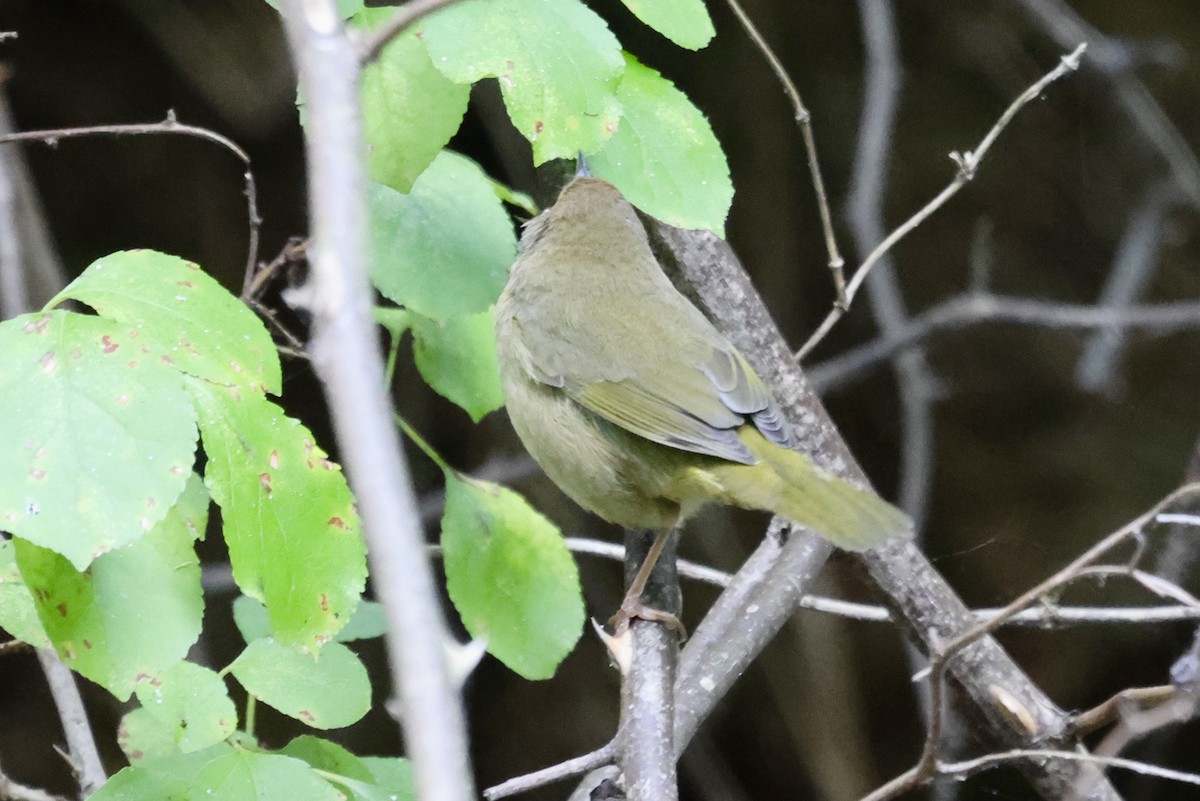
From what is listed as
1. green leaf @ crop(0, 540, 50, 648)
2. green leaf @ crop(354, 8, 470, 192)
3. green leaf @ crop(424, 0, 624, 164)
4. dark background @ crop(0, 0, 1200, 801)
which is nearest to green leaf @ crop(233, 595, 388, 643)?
green leaf @ crop(0, 540, 50, 648)

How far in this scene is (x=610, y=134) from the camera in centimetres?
151

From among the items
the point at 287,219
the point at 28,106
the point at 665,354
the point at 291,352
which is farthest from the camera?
the point at 287,219

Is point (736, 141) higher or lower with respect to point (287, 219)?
higher

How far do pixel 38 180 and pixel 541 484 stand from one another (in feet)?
6.55

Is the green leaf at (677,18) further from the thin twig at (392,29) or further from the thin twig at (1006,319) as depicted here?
the thin twig at (1006,319)

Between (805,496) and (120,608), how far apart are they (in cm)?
111

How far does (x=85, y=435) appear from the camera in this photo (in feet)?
3.64

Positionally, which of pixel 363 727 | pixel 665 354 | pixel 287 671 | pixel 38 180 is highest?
pixel 38 180

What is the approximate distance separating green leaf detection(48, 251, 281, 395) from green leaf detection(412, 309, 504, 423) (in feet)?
2.31

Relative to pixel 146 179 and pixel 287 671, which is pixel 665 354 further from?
pixel 146 179

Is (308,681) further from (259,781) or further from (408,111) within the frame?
(408,111)

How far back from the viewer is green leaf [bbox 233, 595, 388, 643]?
1882 mm

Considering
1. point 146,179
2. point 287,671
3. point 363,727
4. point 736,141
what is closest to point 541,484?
point 363,727

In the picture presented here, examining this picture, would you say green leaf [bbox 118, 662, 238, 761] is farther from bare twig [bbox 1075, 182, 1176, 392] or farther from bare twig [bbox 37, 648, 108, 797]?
bare twig [bbox 1075, 182, 1176, 392]
